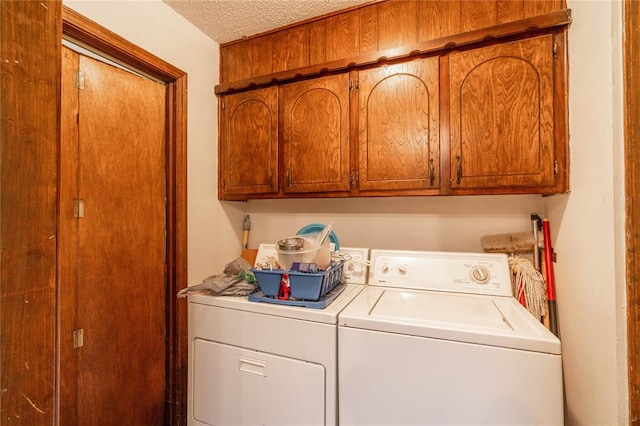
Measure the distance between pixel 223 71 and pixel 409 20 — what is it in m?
1.17

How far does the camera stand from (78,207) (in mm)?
1143

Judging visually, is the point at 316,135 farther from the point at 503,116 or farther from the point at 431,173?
the point at 503,116

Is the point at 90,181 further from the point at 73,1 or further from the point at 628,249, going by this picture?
the point at 628,249

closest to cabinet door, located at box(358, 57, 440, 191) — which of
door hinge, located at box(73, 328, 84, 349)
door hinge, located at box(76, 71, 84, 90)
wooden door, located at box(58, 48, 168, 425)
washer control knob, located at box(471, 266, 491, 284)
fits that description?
washer control knob, located at box(471, 266, 491, 284)

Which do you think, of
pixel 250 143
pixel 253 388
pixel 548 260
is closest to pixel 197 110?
pixel 250 143

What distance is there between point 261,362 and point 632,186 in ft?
4.34

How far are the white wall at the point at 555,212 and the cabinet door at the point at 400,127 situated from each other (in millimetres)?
342

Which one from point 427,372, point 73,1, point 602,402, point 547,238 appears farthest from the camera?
point 547,238

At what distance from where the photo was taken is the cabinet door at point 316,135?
1.50 metres

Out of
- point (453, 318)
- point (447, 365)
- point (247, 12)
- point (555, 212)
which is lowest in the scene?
point (447, 365)

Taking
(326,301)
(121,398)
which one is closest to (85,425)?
(121,398)

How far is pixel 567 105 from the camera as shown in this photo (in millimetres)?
1124

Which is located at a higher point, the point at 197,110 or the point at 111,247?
the point at 197,110

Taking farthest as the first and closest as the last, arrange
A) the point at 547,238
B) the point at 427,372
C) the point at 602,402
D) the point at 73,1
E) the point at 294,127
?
the point at 294,127 < the point at 547,238 < the point at 73,1 < the point at 427,372 < the point at 602,402
